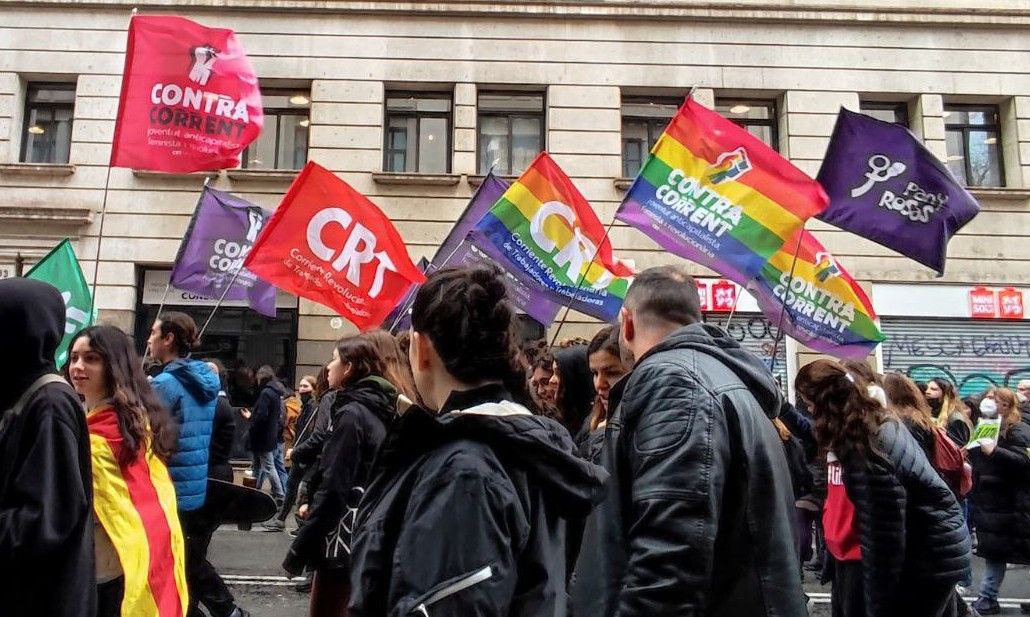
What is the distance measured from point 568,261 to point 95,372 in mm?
4834

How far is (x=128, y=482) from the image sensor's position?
3523mm

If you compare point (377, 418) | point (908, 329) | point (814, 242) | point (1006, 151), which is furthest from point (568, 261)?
point (1006, 151)

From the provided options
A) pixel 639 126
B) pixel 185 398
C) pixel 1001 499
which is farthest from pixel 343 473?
pixel 639 126

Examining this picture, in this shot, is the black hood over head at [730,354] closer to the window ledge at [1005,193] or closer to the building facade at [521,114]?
the building facade at [521,114]

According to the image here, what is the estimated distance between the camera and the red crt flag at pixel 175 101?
734 cm

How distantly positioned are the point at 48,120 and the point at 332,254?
11.3 metres

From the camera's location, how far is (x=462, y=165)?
15.0m

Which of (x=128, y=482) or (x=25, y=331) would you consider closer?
(x=25, y=331)

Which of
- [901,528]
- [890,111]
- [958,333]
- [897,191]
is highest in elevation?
[890,111]

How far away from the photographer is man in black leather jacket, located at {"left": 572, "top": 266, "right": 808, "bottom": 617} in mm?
2289

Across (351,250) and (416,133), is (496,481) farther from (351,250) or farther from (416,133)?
(416,133)

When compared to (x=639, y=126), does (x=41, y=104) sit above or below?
above

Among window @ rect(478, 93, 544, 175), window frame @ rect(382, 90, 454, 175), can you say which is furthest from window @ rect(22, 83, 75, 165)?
window @ rect(478, 93, 544, 175)

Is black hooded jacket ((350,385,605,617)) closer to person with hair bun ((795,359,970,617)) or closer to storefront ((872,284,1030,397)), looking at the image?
person with hair bun ((795,359,970,617))
